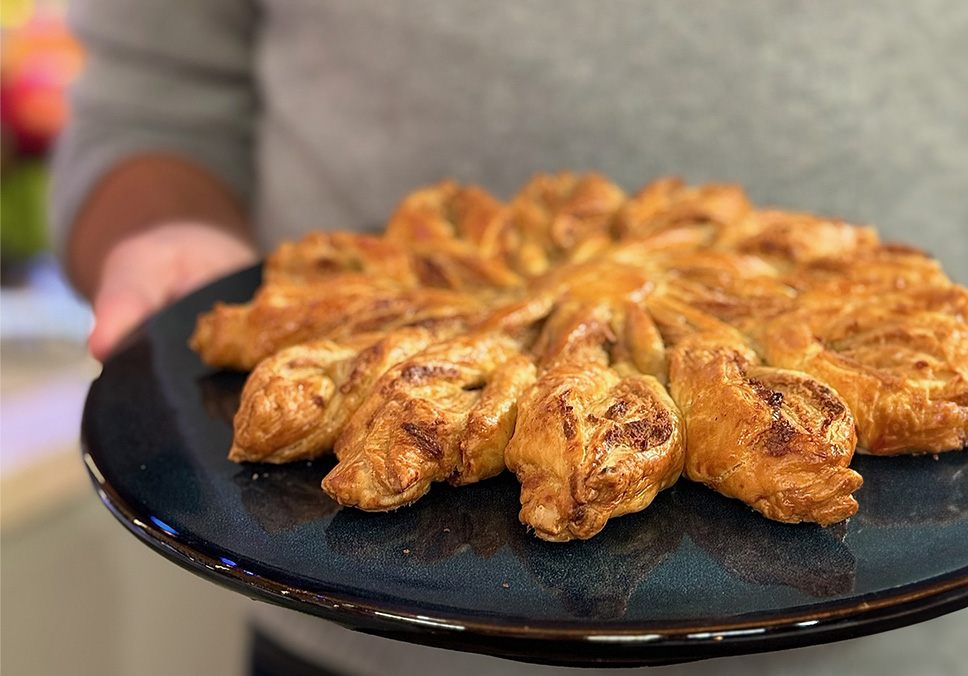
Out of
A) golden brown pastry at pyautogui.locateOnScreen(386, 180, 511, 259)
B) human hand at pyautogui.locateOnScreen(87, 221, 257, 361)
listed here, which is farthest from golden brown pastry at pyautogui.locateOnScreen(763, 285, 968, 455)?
human hand at pyautogui.locateOnScreen(87, 221, 257, 361)

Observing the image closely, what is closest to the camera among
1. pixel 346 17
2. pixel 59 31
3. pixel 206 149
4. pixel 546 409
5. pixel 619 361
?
pixel 546 409

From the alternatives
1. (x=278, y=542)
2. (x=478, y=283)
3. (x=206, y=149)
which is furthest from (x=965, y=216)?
(x=206, y=149)

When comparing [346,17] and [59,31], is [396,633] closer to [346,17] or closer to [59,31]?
[346,17]

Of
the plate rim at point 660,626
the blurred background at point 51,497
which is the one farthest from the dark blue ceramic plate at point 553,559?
the blurred background at point 51,497

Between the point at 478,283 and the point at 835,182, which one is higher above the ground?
the point at 835,182

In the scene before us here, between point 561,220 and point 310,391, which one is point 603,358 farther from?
point 561,220
